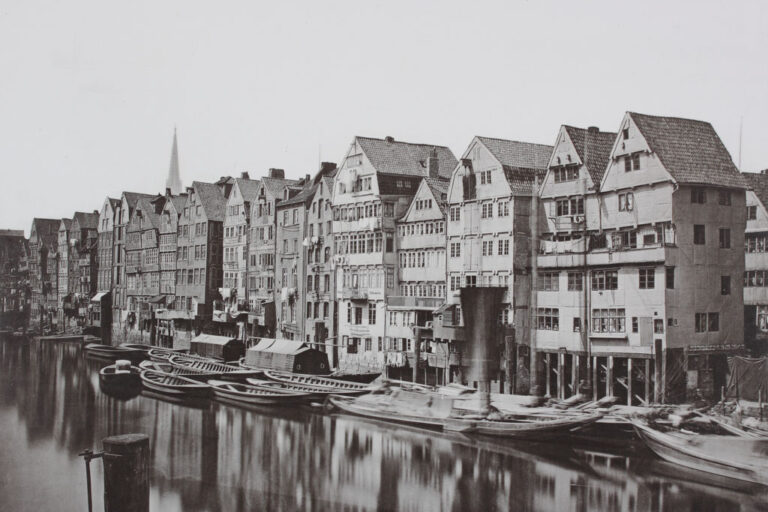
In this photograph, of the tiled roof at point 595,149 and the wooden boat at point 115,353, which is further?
the wooden boat at point 115,353

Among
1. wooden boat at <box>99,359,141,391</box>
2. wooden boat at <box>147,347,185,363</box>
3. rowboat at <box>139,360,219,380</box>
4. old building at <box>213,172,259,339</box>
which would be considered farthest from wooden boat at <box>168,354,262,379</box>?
old building at <box>213,172,259,339</box>

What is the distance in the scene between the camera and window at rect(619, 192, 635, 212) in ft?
144

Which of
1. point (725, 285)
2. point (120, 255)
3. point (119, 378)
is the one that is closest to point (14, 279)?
point (120, 255)

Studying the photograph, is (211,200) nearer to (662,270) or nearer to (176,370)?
(176,370)

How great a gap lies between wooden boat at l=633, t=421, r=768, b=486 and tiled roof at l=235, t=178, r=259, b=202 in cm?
5662

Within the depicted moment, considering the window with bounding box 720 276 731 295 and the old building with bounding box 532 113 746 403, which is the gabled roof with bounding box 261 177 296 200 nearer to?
the old building with bounding box 532 113 746 403

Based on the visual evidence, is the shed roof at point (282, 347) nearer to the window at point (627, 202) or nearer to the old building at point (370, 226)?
the old building at point (370, 226)

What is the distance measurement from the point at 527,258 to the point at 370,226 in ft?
53.4

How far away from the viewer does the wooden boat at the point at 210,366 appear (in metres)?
60.4

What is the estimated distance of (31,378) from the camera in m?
65.1

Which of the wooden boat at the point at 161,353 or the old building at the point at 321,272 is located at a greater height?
the old building at the point at 321,272

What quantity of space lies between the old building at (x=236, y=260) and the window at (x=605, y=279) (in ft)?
144

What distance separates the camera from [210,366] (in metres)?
66.4

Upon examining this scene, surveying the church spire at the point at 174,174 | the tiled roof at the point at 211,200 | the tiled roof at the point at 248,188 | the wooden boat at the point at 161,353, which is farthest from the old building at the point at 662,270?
the church spire at the point at 174,174
